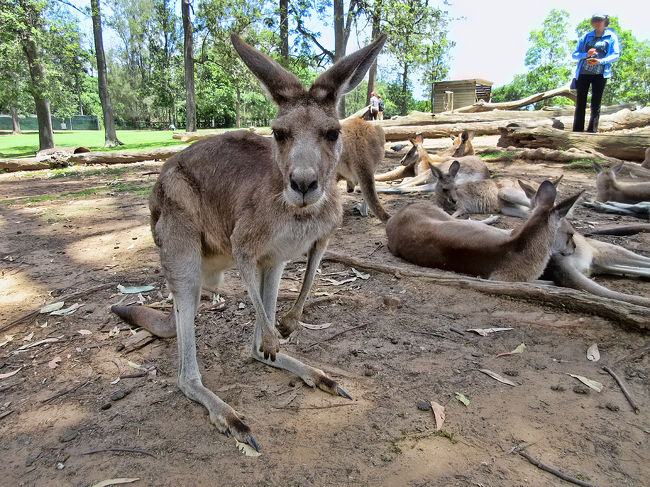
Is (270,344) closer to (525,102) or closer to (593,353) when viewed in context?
(593,353)

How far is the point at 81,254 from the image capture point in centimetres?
457

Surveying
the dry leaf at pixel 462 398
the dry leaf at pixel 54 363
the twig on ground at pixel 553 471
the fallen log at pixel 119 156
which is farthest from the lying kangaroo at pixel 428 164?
the fallen log at pixel 119 156

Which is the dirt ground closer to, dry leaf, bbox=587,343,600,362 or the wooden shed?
dry leaf, bbox=587,343,600,362

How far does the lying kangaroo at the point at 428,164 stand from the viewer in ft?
24.1

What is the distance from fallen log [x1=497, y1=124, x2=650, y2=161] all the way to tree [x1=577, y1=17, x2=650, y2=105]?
31.9 meters

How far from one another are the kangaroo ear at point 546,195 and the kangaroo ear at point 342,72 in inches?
84.6

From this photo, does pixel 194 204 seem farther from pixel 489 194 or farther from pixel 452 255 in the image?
pixel 489 194

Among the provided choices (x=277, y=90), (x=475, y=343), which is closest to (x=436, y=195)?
(x=475, y=343)

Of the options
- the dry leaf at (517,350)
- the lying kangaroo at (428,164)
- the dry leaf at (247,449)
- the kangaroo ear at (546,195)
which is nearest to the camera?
the dry leaf at (247,449)

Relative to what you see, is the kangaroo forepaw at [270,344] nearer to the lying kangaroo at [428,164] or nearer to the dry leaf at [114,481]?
the dry leaf at [114,481]

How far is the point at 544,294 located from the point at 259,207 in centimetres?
206

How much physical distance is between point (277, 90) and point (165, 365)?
1.75 metres

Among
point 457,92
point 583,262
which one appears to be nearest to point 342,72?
point 583,262

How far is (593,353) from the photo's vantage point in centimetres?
243
